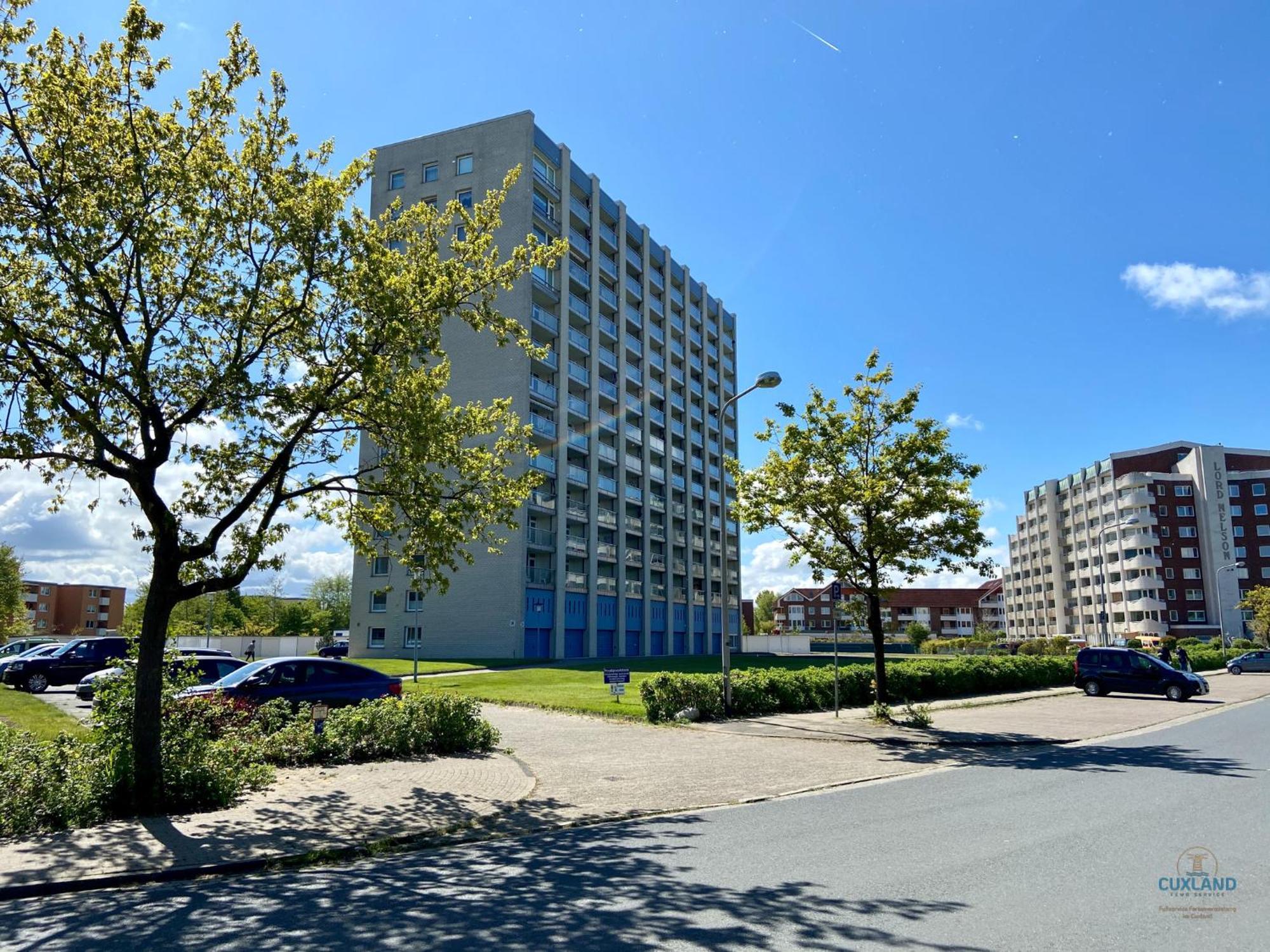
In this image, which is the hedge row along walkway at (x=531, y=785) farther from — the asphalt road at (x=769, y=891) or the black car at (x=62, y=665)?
the black car at (x=62, y=665)

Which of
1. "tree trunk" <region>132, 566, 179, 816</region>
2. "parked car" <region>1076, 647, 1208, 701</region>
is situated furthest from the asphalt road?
"parked car" <region>1076, 647, 1208, 701</region>

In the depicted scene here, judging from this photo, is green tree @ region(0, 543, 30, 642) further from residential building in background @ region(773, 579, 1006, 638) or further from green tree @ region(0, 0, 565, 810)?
residential building in background @ region(773, 579, 1006, 638)

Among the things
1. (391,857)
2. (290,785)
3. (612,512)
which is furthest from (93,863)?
(612,512)

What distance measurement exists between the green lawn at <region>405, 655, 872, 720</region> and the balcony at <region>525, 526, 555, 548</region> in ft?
A: 24.8

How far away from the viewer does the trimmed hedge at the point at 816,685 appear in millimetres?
18250

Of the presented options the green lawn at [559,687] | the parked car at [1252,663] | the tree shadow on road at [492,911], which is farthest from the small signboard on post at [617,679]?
the parked car at [1252,663]

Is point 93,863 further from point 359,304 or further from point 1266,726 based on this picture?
point 1266,726

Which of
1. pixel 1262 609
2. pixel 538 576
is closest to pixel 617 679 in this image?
pixel 538 576

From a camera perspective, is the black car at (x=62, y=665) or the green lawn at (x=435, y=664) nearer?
the black car at (x=62, y=665)

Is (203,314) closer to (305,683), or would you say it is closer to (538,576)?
(305,683)

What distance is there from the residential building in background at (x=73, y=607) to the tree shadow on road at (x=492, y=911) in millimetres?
125831

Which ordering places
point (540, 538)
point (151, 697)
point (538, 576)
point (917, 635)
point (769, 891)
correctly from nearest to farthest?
point (769, 891) < point (151, 697) < point (538, 576) < point (540, 538) < point (917, 635)

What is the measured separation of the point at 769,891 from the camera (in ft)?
19.9

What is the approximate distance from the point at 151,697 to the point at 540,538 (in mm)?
40395
